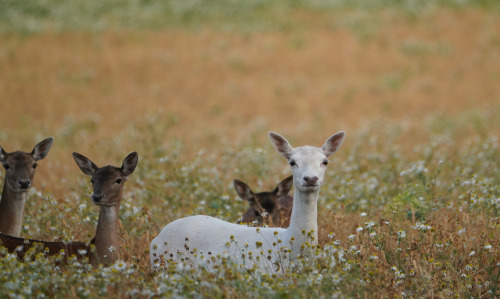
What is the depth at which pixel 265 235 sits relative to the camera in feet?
21.3

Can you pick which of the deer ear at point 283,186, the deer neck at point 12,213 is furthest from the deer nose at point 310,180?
the deer neck at point 12,213

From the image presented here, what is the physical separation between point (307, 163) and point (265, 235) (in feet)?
2.91

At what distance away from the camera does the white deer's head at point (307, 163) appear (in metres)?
5.89

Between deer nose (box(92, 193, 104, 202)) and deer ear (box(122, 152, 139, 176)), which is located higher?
deer ear (box(122, 152, 139, 176))

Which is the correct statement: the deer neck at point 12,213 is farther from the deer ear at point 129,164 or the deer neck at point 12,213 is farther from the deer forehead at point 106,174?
the deer ear at point 129,164

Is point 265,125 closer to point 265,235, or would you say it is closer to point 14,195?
point 14,195

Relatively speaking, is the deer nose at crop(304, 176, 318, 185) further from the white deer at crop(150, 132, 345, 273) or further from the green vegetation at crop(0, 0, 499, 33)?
the green vegetation at crop(0, 0, 499, 33)

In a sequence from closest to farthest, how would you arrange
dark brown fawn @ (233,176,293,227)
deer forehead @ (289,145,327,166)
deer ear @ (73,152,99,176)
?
deer forehead @ (289,145,327,166) < deer ear @ (73,152,99,176) < dark brown fawn @ (233,176,293,227)

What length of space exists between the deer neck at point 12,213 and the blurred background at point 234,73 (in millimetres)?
3706

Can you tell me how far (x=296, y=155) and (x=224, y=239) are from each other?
3.65 feet

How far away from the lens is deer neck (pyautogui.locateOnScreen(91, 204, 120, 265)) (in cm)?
672

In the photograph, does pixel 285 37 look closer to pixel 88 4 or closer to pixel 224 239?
pixel 88 4

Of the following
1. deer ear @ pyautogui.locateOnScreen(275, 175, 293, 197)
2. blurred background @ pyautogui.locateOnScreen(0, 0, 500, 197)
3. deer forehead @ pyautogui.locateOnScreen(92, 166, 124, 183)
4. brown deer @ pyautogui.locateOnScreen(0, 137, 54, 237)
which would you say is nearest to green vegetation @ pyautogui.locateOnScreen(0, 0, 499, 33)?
blurred background @ pyautogui.locateOnScreen(0, 0, 500, 197)

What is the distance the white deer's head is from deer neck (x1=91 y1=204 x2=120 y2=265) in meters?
1.81
